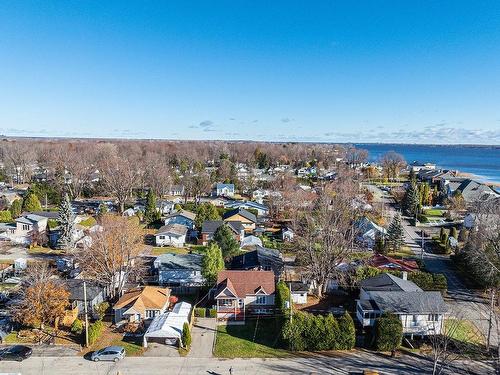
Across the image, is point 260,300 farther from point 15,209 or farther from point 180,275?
point 15,209

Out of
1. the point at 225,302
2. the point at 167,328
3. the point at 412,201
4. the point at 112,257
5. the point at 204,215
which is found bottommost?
the point at 167,328

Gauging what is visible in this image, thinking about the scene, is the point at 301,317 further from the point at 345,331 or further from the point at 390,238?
the point at 390,238

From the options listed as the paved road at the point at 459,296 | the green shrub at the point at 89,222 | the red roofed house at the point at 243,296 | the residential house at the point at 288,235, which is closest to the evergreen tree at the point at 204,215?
the residential house at the point at 288,235

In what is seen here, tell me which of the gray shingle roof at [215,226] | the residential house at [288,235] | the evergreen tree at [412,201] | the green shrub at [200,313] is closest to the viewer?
the green shrub at [200,313]

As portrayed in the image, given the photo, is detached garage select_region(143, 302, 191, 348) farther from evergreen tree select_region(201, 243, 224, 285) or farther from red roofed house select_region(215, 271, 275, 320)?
evergreen tree select_region(201, 243, 224, 285)

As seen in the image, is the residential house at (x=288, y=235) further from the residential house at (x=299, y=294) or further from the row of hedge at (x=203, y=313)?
the row of hedge at (x=203, y=313)

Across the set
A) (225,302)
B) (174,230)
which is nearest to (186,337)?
(225,302)
